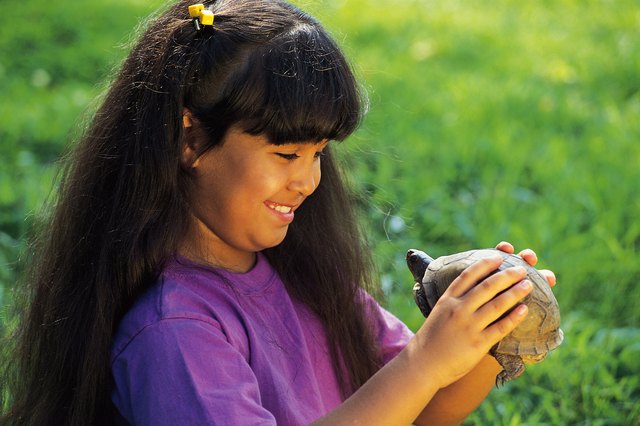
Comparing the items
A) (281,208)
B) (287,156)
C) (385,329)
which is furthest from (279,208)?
(385,329)

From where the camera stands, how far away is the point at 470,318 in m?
1.77

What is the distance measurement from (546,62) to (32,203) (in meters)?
3.25

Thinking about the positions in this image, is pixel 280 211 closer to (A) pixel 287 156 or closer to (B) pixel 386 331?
(A) pixel 287 156

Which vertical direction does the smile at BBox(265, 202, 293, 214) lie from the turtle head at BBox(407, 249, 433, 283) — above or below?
above

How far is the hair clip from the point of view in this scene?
6.41 feet

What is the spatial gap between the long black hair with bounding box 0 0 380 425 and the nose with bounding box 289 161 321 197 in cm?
7

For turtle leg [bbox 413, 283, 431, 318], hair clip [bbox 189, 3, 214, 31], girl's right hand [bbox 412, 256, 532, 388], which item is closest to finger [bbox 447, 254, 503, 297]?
girl's right hand [bbox 412, 256, 532, 388]

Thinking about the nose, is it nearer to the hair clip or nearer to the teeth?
the teeth

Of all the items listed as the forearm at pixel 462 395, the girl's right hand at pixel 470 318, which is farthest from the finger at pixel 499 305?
Result: the forearm at pixel 462 395

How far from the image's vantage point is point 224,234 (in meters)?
2.00

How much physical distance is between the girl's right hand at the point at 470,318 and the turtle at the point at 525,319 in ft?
0.22

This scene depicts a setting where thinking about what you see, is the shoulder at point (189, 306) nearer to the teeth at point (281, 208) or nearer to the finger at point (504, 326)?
the teeth at point (281, 208)

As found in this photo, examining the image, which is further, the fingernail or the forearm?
the forearm

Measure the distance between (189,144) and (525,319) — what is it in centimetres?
75
